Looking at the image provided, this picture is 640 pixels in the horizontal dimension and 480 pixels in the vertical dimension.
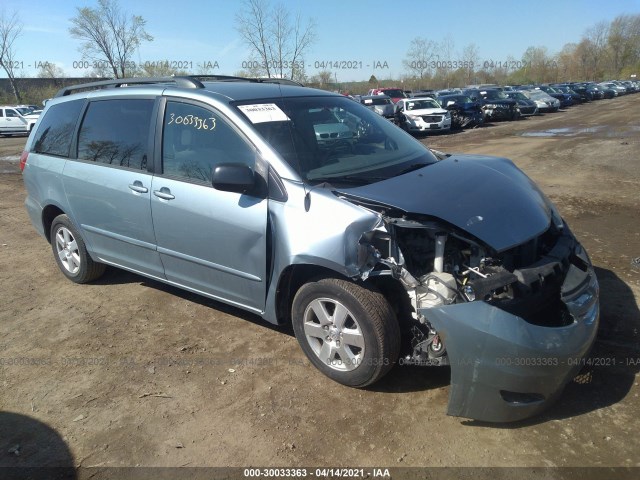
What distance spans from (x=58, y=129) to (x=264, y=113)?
2.58m

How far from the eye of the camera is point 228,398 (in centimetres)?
313

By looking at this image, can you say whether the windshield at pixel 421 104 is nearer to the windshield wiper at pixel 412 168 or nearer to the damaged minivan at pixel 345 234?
the damaged minivan at pixel 345 234

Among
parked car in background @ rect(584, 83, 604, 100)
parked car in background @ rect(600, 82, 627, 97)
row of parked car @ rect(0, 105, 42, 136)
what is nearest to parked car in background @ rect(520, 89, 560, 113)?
parked car in background @ rect(584, 83, 604, 100)

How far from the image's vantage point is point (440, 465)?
2504 millimetres

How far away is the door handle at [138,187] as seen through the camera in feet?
12.6

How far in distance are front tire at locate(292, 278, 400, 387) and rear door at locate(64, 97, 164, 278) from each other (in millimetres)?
1490

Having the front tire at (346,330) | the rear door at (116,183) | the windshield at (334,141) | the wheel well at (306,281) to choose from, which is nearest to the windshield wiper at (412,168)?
the windshield at (334,141)

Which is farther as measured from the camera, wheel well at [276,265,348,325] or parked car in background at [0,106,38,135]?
parked car in background at [0,106,38,135]

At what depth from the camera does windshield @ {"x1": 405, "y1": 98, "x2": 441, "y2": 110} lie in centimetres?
2122

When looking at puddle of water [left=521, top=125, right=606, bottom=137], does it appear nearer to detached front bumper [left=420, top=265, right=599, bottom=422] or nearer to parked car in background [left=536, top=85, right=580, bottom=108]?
detached front bumper [left=420, top=265, right=599, bottom=422]

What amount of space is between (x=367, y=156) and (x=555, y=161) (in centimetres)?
927

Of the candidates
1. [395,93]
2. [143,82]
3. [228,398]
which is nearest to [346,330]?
[228,398]

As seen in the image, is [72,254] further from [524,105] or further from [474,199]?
[524,105]

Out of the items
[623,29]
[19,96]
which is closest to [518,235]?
[19,96]
